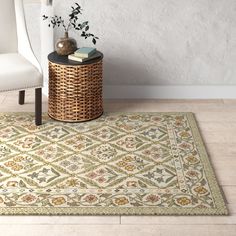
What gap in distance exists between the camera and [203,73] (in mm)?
3871

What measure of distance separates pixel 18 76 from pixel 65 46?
41 centimetres

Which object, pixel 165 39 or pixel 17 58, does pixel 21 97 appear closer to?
pixel 17 58

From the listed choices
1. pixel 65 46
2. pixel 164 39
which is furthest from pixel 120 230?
pixel 164 39

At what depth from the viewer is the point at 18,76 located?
3223 millimetres

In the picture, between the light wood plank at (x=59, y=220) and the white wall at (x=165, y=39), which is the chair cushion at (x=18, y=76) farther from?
the light wood plank at (x=59, y=220)

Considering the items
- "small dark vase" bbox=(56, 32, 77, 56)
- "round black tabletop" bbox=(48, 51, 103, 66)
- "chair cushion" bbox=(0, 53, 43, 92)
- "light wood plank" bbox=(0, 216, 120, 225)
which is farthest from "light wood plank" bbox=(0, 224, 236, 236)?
"small dark vase" bbox=(56, 32, 77, 56)

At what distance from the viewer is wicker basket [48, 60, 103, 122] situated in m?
3.35

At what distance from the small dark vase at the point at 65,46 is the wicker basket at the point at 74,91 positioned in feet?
0.44

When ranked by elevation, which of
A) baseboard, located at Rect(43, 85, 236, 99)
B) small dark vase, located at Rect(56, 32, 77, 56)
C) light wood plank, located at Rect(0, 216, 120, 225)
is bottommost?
light wood plank, located at Rect(0, 216, 120, 225)

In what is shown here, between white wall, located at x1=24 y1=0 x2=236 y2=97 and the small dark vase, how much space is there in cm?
32

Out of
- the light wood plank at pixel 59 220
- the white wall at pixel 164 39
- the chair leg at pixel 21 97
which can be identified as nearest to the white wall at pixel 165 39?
the white wall at pixel 164 39

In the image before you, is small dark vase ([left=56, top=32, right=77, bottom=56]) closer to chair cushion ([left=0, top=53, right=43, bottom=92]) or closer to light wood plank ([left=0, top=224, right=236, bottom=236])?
chair cushion ([left=0, top=53, right=43, bottom=92])

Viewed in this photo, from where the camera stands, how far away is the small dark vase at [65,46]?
137 inches

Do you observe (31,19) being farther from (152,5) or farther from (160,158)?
(160,158)
